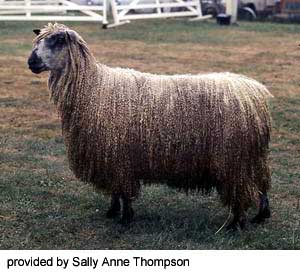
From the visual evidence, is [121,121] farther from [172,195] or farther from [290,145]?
[290,145]

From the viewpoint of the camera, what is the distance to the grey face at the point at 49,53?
5.18 metres

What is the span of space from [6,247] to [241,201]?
1.89 metres

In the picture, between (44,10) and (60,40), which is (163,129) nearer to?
(60,40)

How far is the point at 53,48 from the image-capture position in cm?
521

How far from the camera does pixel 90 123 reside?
17.2 feet

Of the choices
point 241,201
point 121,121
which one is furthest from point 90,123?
point 241,201

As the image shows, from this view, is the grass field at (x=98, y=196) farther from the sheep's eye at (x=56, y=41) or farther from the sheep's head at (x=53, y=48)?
the sheep's eye at (x=56, y=41)
